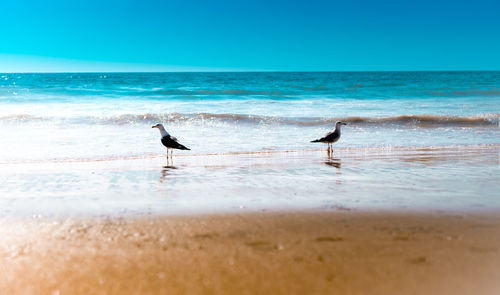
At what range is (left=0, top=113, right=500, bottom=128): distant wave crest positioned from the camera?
14219mm

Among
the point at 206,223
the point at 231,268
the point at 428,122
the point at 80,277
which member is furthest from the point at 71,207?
the point at 428,122

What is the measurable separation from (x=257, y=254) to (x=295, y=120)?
41.1 feet

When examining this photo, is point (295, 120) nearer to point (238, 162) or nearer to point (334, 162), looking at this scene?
point (334, 162)

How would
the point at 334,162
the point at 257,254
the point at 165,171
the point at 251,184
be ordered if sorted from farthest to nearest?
the point at 334,162 < the point at 165,171 < the point at 251,184 < the point at 257,254

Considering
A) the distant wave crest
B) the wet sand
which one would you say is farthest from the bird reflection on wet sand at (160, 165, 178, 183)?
the distant wave crest

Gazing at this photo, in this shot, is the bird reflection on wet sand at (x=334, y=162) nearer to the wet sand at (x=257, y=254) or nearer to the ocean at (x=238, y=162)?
the ocean at (x=238, y=162)

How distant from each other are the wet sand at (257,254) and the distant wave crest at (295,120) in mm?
10838

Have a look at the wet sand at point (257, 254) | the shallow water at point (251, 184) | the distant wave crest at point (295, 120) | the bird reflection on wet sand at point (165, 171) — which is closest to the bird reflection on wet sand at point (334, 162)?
the shallow water at point (251, 184)

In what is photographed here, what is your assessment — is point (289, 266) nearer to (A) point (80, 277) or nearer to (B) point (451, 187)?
(A) point (80, 277)

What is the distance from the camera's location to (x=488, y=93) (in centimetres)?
2916

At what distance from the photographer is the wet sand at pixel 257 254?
2359 millimetres

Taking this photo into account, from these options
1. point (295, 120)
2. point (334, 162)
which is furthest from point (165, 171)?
point (295, 120)

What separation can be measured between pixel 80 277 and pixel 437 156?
624cm

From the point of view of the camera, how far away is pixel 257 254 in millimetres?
2736
